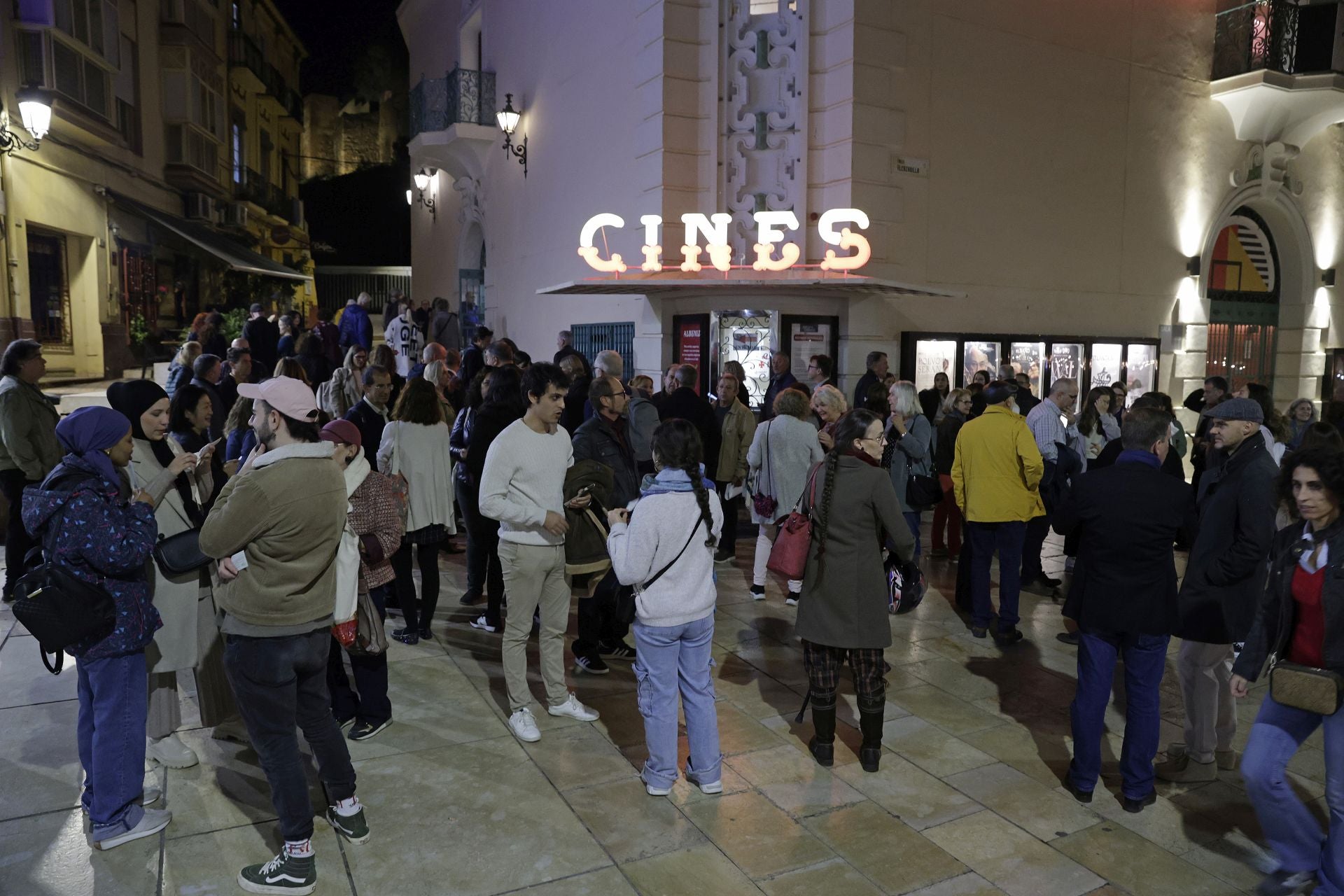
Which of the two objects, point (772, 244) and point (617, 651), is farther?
point (772, 244)

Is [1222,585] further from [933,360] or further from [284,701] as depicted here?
[933,360]

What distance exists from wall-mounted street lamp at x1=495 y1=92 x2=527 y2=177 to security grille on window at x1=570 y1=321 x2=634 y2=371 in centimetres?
404

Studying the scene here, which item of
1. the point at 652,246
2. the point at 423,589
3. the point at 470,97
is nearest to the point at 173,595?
the point at 423,589

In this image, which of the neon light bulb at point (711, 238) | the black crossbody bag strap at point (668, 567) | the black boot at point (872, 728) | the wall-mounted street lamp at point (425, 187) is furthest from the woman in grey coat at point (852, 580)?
the wall-mounted street lamp at point (425, 187)

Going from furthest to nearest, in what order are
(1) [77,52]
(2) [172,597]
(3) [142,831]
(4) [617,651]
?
1. (1) [77,52]
2. (4) [617,651]
3. (2) [172,597]
4. (3) [142,831]

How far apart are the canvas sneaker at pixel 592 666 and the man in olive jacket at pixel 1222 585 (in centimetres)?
322

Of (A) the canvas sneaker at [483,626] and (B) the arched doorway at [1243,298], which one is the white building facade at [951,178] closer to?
(B) the arched doorway at [1243,298]

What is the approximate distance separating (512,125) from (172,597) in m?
14.3

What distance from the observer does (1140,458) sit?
4293 mm

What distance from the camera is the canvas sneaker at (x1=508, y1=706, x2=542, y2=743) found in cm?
484

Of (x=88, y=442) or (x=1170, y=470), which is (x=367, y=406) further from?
(x=1170, y=470)

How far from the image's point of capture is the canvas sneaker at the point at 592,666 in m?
5.95

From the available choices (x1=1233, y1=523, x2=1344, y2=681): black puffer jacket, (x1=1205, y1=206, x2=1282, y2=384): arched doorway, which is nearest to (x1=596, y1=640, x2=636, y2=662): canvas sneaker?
(x1=1233, y1=523, x2=1344, y2=681): black puffer jacket

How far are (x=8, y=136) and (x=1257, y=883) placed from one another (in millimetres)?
14434
